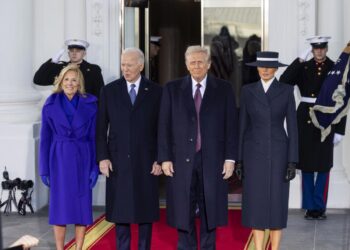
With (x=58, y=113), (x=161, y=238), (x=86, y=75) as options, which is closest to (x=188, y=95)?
(x=58, y=113)

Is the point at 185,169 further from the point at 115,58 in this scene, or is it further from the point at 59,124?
the point at 115,58

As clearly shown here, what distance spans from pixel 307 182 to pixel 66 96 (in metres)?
3.11

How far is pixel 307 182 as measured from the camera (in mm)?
7738

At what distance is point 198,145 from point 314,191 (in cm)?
274

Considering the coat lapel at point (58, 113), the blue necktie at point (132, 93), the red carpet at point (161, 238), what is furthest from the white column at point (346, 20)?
the coat lapel at point (58, 113)

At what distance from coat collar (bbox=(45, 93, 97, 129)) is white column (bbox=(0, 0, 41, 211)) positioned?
107 inches

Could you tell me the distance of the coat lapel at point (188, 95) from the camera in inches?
210

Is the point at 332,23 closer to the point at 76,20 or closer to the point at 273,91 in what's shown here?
the point at 76,20

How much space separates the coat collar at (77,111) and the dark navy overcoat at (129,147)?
0.28 feet

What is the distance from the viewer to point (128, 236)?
18.0 feet

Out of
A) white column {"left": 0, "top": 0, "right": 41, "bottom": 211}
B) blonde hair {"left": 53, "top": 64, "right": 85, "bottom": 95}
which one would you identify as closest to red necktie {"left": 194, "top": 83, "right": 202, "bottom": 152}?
blonde hair {"left": 53, "top": 64, "right": 85, "bottom": 95}

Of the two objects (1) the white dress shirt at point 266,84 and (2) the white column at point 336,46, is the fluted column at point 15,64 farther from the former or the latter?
(1) the white dress shirt at point 266,84

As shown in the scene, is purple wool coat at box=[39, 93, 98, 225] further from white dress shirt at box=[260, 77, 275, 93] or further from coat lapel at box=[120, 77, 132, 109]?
white dress shirt at box=[260, 77, 275, 93]

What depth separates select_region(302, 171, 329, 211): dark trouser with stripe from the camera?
7664 millimetres
